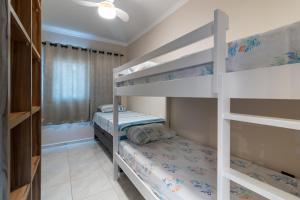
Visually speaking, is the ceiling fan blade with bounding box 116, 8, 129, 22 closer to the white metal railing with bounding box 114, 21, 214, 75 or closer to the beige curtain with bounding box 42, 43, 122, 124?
the white metal railing with bounding box 114, 21, 214, 75

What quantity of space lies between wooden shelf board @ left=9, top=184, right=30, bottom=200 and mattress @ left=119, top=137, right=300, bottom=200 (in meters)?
0.80

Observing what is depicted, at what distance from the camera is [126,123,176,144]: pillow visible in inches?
75.6

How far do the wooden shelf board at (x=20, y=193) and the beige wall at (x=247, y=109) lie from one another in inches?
Result: 69.2

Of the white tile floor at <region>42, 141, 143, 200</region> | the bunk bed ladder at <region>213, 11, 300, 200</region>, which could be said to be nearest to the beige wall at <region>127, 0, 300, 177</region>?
the bunk bed ladder at <region>213, 11, 300, 200</region>

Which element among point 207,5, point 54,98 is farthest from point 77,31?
point 207,5

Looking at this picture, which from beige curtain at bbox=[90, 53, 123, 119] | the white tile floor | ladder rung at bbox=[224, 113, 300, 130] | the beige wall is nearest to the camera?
ladder rung at bbox=[224, 113, 300, 130]

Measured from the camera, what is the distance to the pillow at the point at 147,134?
6.30 feet

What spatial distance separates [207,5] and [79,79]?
9.31 ft

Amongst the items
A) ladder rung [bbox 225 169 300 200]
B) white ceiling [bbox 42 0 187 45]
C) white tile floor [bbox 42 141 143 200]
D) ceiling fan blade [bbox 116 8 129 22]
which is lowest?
white tile floor [bbox 42 141 143 200]

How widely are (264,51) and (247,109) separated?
1.07 m

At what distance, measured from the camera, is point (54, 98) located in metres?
3.25

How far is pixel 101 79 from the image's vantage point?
12.3 ft

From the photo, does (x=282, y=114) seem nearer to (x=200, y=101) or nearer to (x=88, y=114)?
(x=200, y=101)

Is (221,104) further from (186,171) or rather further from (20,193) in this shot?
(20,193)
